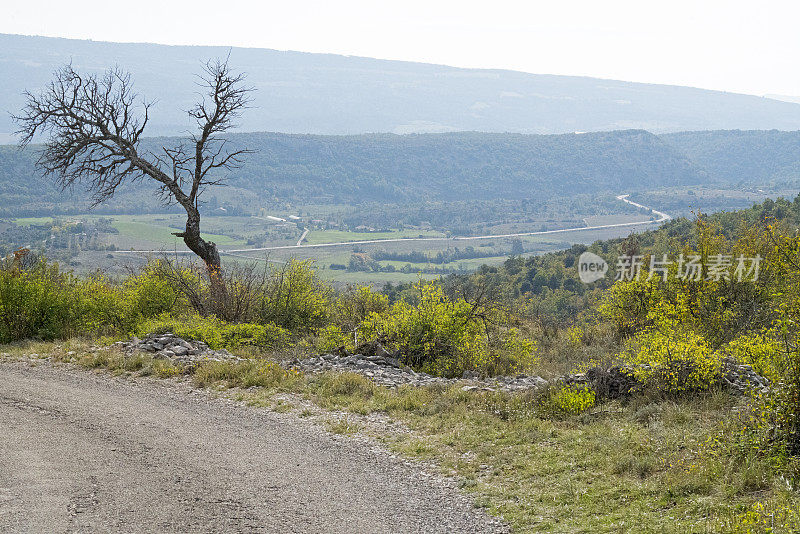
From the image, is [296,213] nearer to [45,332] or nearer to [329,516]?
[45,332]

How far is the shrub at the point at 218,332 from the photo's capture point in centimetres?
1284

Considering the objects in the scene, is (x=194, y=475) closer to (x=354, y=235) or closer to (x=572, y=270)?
(x=572, y=270)

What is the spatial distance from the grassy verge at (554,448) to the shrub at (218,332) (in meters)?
1.55

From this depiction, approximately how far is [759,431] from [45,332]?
1366 cm

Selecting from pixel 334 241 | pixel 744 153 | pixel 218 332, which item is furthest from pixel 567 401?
pixel 744 153

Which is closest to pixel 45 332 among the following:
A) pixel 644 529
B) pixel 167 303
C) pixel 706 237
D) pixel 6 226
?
pixel 167 303

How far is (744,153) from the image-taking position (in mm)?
175125

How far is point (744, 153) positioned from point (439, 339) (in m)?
190

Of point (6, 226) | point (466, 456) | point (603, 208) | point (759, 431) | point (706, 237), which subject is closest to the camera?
point (759, 431)

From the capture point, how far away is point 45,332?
45.8ft

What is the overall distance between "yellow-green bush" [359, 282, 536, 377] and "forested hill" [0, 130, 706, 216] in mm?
116833

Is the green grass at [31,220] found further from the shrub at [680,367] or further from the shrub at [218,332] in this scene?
the shrub at [680,367]

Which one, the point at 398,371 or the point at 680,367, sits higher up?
the point at 680,367

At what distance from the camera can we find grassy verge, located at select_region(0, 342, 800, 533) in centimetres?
544
